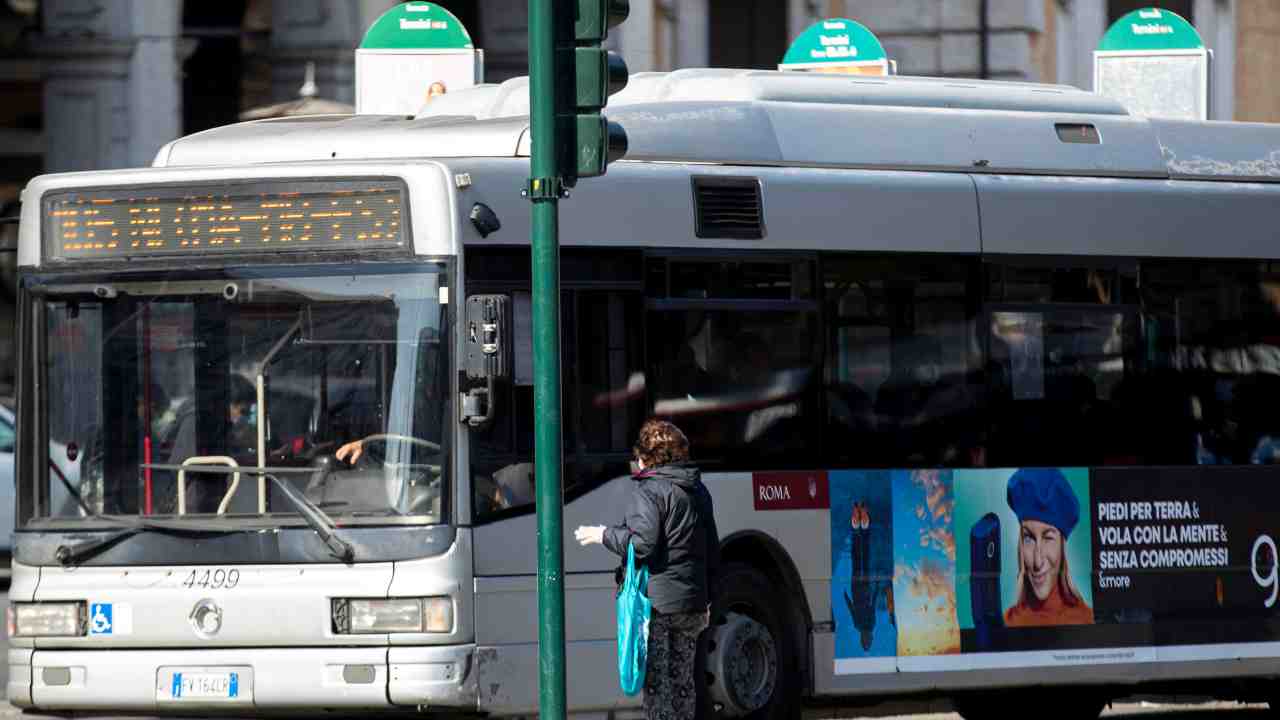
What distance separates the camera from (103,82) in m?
22.9

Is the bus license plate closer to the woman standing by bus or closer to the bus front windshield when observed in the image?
the bus front windshield

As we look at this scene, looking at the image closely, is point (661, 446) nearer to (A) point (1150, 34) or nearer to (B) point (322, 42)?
(A) point (1150, 34)

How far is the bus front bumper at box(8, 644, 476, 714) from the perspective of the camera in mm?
10391

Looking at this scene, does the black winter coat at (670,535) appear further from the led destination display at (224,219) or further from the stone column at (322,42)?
the stone column at (322,42)

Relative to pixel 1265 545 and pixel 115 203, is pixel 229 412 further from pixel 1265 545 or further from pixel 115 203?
pixel 1265 545

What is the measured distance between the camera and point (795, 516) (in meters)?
11.7

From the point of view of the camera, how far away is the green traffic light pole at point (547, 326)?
28.6 ft

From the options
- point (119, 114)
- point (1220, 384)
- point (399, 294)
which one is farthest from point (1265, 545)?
point (119, 114)

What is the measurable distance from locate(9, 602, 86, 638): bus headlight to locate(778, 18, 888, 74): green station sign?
1131 cm

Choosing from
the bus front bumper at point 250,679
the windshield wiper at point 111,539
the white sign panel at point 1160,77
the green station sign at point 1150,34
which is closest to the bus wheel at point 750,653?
the bus front bumper at point 250,679

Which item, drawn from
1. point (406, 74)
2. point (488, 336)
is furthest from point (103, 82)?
point (488, 336)

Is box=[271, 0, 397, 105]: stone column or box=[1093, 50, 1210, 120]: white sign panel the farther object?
box=[271, 0, 397, 105]: stone column

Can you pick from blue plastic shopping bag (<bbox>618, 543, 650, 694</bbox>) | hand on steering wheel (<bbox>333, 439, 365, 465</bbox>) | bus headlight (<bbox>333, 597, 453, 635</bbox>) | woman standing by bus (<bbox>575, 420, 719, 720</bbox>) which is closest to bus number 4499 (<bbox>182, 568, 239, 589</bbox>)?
bus headlight (<bbox>333, 597, 453, 635</bbox>)

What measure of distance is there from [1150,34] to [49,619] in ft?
43.3
